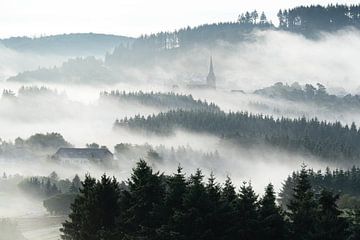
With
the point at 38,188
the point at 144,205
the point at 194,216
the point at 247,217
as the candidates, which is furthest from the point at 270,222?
the point at 38,188

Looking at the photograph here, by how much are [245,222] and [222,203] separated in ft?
7.44

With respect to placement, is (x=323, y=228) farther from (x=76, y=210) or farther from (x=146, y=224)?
(x=76, y=210)

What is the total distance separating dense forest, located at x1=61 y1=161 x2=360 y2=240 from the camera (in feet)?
145

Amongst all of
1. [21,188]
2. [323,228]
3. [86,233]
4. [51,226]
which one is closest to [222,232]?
[323,228]

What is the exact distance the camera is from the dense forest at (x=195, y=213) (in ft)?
145

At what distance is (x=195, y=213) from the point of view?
145 ft

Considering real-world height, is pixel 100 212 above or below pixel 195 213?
below

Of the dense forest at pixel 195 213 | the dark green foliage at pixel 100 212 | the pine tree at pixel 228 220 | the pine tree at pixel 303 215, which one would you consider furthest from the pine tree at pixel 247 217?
the dark green foliage at pixel 100 212

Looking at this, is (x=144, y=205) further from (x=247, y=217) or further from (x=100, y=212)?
(x=247, y=217)

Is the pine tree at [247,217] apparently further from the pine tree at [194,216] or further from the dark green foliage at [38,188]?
the dark green foliage at [38,188]

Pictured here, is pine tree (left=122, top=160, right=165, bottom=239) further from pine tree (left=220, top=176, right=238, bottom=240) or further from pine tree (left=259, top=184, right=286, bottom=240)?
pine tree (left=259, top=184, right=286, bottom=240)

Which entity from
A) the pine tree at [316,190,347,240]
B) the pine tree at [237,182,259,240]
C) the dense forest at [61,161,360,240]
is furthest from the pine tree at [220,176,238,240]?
the pine tree at [316,190,347,240]

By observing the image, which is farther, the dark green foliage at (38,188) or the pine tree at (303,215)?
the dark green foliage at (38,188)

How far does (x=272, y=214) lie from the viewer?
1831 inches
